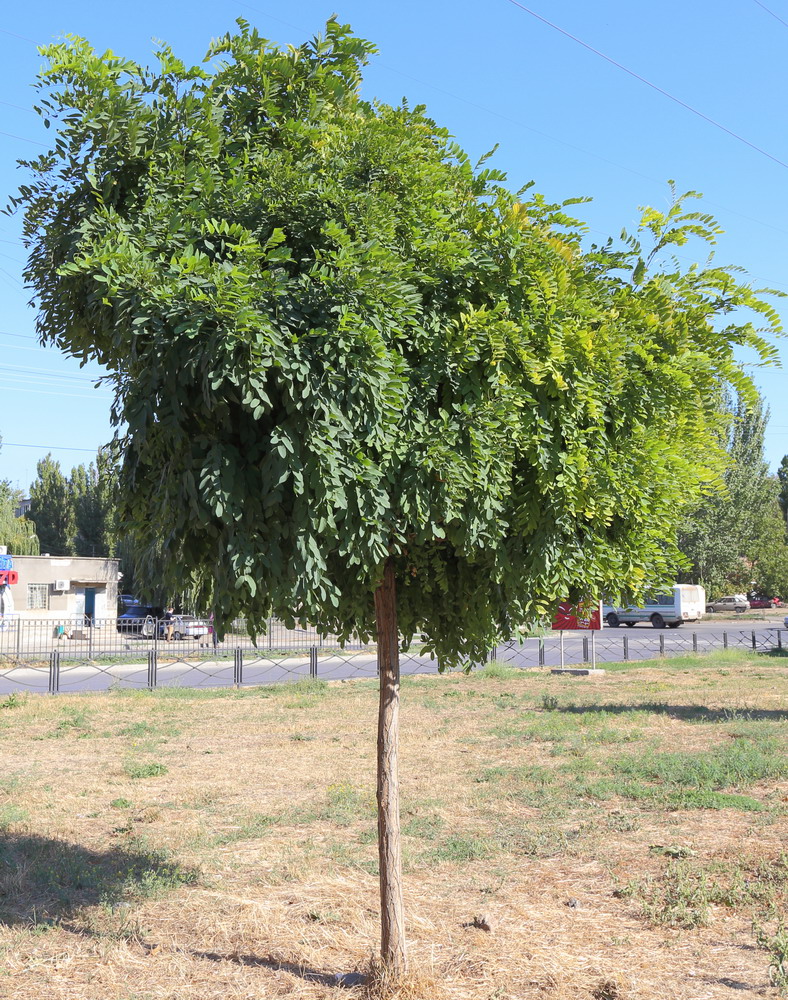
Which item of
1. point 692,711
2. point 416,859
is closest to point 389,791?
point 416,859

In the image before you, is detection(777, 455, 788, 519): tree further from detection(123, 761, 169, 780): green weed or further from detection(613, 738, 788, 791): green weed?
detection(123, 761, 169, 780): green weed

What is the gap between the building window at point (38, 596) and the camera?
43.6 meters

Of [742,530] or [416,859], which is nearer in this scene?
[416,859]

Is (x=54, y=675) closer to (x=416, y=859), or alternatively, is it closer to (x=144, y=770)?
(x=144, y=770)

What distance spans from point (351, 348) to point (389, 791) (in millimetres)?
2606

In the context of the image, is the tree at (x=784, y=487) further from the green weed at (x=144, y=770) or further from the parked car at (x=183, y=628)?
the green weed at (x=144, y=770)

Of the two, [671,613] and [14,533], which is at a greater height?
[14,533]

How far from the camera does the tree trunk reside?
15.8 feet

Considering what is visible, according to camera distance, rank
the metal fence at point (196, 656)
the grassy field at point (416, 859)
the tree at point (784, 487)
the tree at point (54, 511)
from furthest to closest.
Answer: the tree at point (784, 487) < the tree at point (54, 511) < the metal fence at point (196, 656) < the grassy field at point (416, 859)

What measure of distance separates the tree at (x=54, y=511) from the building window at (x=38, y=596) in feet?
85.7

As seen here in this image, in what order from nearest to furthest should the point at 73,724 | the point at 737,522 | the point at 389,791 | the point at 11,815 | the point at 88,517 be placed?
the point at 389,791 < the point at 11,815 < the point at 73,724 < the point at 737,522 < the point at 88,517

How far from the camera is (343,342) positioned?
386 cm

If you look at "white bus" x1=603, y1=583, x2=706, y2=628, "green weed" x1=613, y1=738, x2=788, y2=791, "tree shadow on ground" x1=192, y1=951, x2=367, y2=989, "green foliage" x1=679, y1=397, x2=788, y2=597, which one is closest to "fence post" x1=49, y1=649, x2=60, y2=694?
"green weed" x1=613, y1=738, x2=788, y2=791

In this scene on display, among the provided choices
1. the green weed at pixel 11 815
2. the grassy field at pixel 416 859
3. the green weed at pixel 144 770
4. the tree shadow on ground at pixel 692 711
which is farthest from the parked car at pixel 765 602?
the green weed at pixel 11 815
